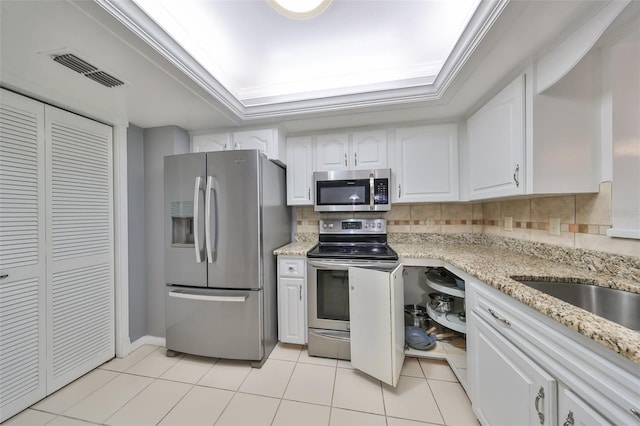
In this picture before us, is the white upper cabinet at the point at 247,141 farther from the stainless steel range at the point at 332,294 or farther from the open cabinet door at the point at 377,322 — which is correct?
the open cabinet door at the point at 377,322

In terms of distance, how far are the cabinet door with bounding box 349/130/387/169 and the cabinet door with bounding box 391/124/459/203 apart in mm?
131

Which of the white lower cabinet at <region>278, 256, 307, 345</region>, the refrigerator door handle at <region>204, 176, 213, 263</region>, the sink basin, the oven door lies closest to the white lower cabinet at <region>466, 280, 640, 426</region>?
the sink basin

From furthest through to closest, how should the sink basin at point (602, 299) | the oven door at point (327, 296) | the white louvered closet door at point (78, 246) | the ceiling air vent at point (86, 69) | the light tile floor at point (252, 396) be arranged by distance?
the oven door at point (327, 296) < the white louvered closet door at point (78, 246) < the light tile floor at point (252, 396) < the ceiling air vent at point (86, 69) < the sink basin at point (602, 299)

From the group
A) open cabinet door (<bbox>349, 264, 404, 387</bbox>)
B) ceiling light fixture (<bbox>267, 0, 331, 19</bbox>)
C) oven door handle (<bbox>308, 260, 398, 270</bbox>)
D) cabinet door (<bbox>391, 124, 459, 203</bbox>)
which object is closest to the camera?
ceiling light fixture (<bbox>267, 0, 331, 19</bbox>)

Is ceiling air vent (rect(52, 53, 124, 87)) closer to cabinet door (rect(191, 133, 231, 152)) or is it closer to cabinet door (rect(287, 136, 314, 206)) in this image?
cabinet door (rect(191, 133, 231, 152))

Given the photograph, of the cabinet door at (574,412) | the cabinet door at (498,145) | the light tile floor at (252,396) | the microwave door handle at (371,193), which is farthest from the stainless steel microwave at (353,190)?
the cabinet door at (574,412)

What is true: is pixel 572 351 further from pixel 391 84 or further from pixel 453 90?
pixel 391 84

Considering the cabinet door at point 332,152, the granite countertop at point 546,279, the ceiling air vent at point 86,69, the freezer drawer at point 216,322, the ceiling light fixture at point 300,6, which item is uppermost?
the ceiling light fixture at point 300,6

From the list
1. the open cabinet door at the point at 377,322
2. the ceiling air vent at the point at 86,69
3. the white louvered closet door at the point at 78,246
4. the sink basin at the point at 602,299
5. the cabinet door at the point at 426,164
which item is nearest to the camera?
the sink basin at the point at 602,299

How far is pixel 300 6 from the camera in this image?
115cm

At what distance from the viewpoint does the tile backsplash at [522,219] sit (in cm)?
122

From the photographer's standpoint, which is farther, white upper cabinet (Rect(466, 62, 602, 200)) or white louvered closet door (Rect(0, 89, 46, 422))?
white louvered closet door (Rect(0, 89, 46, 422))

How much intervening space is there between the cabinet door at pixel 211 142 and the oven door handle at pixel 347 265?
4.85 ft

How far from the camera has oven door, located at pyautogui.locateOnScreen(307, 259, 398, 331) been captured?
74.9 inches
